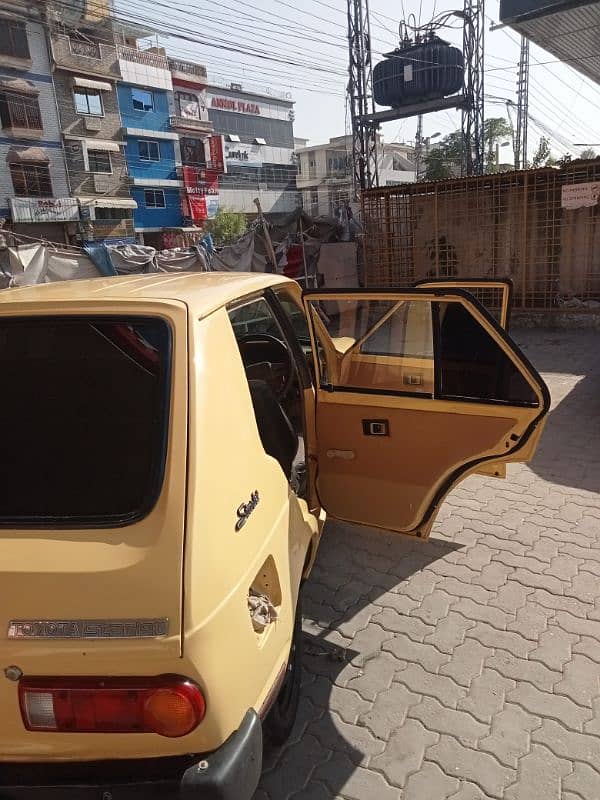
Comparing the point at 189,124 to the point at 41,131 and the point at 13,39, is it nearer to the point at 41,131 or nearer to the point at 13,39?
the point at 41,131

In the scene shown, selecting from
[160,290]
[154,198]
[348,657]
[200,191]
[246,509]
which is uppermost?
[200,191]

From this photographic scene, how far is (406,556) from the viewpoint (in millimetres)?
3629

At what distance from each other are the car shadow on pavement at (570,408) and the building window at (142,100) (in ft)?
122

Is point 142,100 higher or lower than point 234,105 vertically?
lower

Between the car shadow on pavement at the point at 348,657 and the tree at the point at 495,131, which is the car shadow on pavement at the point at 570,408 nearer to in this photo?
the car shadow on pavement at the point at 348,657

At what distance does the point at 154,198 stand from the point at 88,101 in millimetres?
7506

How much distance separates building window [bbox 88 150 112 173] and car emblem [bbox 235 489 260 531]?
37.0 m

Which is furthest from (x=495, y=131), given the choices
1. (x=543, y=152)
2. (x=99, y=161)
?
(x=99, y=161)

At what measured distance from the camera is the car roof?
1.91m

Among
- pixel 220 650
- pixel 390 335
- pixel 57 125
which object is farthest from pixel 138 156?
pixel 220 650

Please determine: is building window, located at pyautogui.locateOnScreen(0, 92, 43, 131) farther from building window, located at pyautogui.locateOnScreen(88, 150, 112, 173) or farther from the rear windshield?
the rear windshield

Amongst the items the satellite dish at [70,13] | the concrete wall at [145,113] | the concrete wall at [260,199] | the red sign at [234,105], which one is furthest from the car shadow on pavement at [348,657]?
the red sign at [234,105]

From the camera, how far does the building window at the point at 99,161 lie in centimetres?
3344

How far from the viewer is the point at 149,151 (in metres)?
38.9
